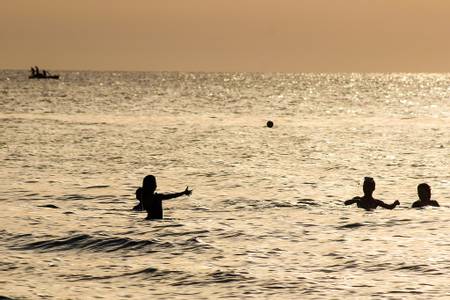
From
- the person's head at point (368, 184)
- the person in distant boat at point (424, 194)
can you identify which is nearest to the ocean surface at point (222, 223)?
the person in distant boat at point (424, 194)

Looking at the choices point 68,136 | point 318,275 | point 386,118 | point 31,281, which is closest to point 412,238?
point 318,275

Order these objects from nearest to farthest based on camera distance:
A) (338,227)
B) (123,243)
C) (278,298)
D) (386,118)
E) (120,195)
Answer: (278,298) → (123,243) → (338,227) → (120,195) → (386,118)

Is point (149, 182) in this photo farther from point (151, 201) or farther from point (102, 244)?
point (102, 244)

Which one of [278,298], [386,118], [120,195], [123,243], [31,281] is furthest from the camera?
[386,118]

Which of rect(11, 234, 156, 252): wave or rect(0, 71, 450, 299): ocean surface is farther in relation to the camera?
rect(11, 234, 156, 252): wave

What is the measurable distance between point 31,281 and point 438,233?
999cm

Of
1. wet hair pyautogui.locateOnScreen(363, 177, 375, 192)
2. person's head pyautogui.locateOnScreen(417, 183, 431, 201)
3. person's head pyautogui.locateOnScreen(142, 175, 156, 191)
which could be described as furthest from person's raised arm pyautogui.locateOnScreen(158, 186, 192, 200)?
person's head pyautogui.locateOnScreen(417, 183, 431, 201)

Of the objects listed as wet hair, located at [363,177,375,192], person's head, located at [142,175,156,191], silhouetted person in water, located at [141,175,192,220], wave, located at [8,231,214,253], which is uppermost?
person's head, located at [142,175,156,191]

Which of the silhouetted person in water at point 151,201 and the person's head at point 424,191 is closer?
the silhouetted person in water at point 151,201

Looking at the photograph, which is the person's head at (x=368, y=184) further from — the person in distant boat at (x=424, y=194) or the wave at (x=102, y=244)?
the wave at (x=102, y=244)

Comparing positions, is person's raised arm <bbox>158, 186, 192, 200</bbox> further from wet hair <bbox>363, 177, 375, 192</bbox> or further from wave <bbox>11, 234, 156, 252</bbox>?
wet hair <bbox>363, 177, 375, 192</bbox>

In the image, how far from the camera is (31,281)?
17375 mm

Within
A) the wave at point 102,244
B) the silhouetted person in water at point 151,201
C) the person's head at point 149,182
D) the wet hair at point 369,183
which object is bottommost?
the wave at point 102,244

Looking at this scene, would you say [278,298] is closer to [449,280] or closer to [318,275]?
[318,275]
